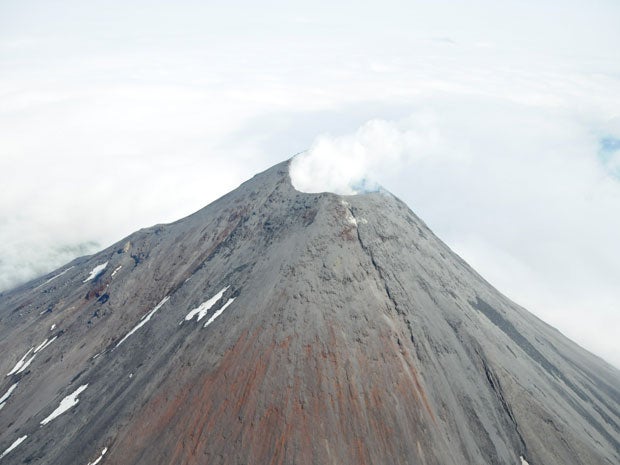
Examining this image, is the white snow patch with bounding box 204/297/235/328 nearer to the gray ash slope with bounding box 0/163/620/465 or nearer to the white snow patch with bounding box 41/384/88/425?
the gray ash slope with bounding box 0/163/620/465

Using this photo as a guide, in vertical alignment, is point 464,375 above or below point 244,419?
below

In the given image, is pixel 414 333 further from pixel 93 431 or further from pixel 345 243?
pixel 93 431

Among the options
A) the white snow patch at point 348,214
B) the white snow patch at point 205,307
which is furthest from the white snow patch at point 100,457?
the white snow patch at point 348,214

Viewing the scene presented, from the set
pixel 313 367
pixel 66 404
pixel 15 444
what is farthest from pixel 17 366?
pixel 313 367

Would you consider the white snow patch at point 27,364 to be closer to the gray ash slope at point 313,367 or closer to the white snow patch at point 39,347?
the gray ash slope at point 313,367

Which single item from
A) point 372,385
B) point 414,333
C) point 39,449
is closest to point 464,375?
point 414,333
